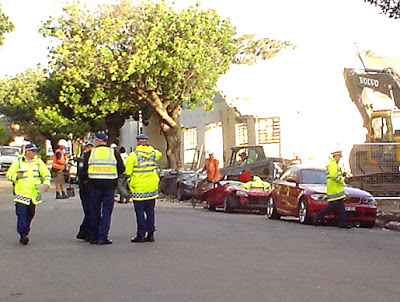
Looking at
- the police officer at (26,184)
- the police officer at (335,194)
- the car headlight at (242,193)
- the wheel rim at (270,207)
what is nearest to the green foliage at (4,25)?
the car headlight at (242,193)

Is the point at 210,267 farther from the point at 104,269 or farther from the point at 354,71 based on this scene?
the point at 354,71

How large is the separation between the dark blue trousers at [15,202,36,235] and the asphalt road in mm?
270

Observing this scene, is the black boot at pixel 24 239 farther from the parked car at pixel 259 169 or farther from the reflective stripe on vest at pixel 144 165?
the parked car at pixel 259 169

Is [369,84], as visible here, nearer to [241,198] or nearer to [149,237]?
[241,198]

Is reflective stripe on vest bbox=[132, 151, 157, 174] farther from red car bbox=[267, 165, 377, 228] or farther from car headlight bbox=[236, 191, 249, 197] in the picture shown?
car headlight bbox=[236, 191, 249, 197]

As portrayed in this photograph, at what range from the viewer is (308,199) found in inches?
675

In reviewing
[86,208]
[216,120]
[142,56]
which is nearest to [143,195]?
[86,208]

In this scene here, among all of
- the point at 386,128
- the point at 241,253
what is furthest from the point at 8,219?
the point at 386,128

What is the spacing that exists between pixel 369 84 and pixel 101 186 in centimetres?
1481

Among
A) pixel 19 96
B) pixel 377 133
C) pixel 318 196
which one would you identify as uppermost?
pixel 19 96

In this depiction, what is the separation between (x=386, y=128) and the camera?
81.9 feet

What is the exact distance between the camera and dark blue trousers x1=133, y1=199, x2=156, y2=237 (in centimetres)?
1282

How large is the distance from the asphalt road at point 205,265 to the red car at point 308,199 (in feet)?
3.16

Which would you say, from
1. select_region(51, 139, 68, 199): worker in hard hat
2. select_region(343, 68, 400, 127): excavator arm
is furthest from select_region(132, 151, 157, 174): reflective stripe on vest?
select_region(343, 68, 400, 127): excavator arm
